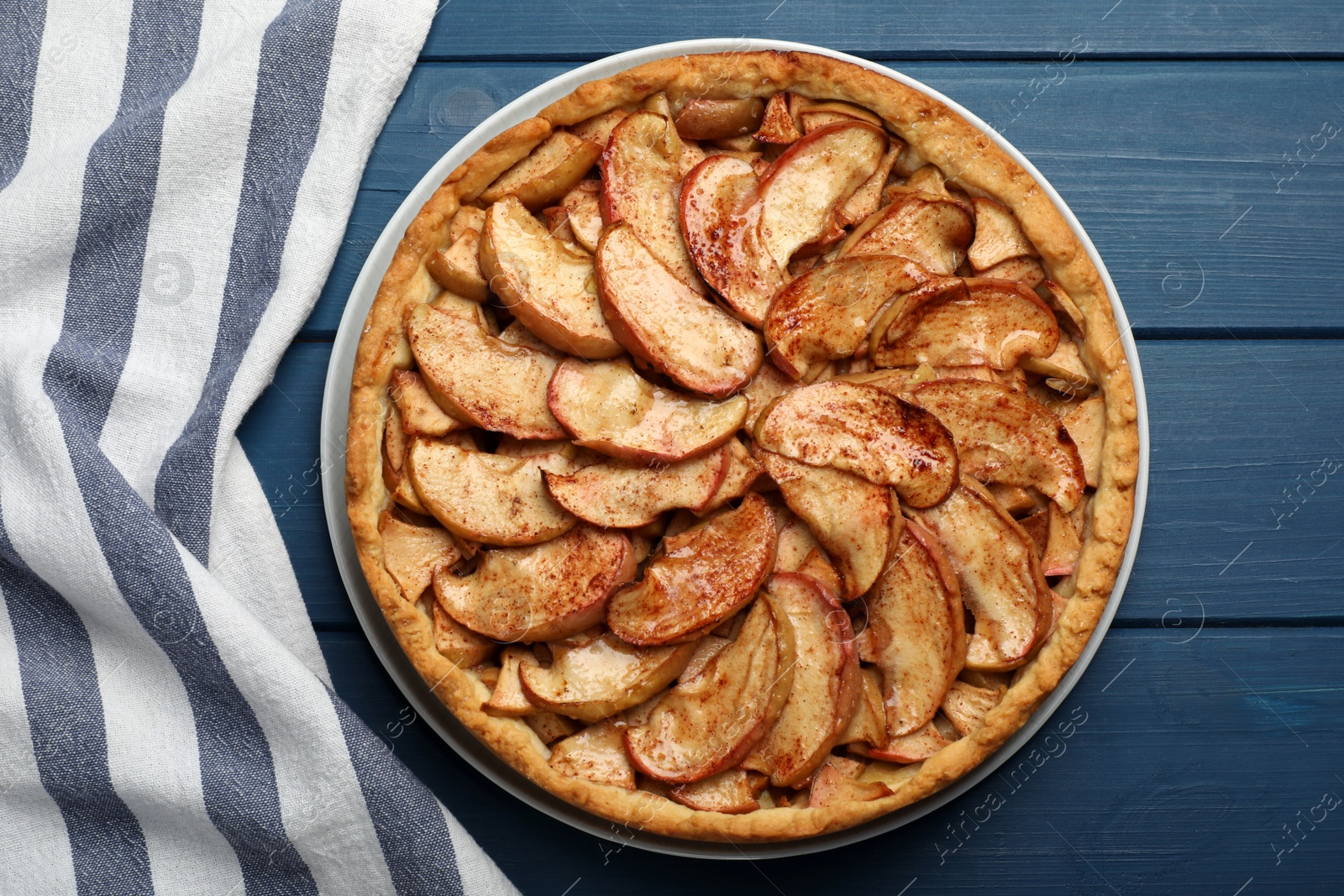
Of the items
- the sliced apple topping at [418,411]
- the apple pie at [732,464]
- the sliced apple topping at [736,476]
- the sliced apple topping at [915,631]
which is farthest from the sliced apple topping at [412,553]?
the sliced apple topping at [915,631]

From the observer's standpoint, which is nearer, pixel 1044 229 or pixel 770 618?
pixel 770 618

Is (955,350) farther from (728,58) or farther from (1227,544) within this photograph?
(1227,544)

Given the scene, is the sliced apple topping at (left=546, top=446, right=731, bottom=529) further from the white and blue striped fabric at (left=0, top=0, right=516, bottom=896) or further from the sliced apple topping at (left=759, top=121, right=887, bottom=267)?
the white and blue striped fabric at (left=0, top=0, right=516, bottom=896)

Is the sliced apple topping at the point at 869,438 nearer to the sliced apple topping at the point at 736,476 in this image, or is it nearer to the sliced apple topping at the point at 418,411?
the sliced apple topping at the point at 736,476

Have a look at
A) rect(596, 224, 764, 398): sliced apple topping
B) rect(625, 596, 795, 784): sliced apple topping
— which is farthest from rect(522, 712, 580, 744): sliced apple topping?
rect(596, 224, 764, 398): sliced apple topping

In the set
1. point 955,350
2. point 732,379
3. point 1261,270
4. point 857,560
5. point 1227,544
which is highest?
point 732,379

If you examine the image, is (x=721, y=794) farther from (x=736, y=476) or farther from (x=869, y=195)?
(x=869, y=195)

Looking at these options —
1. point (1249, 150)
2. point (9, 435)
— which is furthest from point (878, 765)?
point (9, 435)

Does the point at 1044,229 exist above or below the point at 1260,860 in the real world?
above
